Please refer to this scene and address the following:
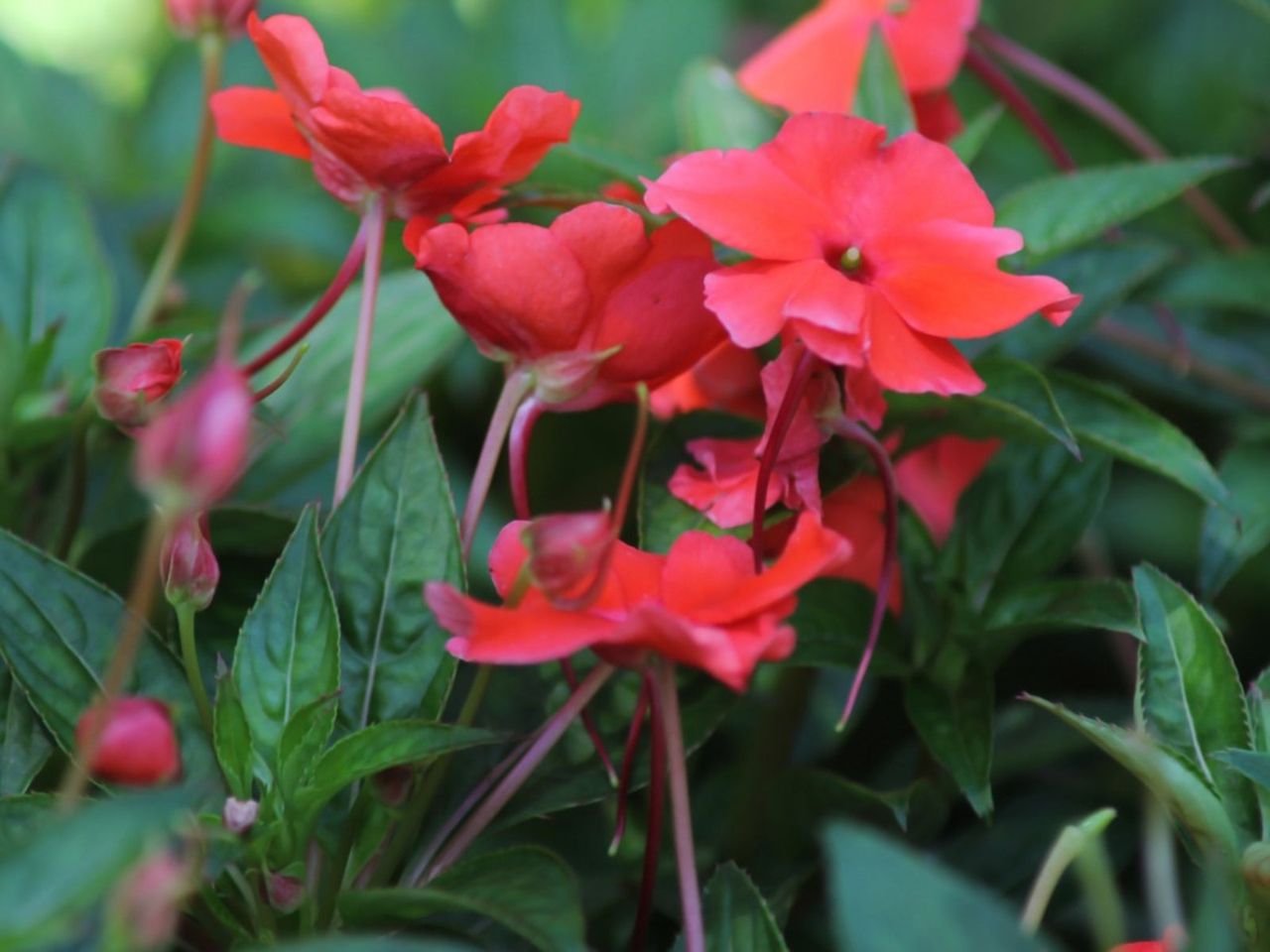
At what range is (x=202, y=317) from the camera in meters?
0.92

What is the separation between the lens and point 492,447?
0.62 m

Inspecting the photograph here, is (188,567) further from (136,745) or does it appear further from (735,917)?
(735,917)

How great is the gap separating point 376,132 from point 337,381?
11.9 inches

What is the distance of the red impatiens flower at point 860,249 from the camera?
0.56 meters

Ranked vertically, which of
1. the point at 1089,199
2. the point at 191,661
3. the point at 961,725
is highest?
the point at 1089,199

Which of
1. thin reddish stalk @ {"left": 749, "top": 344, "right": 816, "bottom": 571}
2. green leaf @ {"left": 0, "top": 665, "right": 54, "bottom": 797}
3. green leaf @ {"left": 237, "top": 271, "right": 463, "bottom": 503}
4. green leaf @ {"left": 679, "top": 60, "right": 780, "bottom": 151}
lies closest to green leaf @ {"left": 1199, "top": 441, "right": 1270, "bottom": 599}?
thin reddish stalk @ {"left": 749, "top": 344, "right": 816, "bottom": 571}

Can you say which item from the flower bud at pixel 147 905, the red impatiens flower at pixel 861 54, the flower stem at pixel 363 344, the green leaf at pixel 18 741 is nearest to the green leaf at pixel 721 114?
the red impatiens flower at pixel 861 54

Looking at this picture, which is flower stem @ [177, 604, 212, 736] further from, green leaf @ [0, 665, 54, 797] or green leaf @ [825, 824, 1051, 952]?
green leaf @ [825, 824, 1051, 952]

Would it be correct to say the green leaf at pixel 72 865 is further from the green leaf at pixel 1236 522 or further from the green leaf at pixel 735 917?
the green leaf at pixel 1236 522

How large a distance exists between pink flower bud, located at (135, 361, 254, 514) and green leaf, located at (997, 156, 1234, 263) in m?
0.51

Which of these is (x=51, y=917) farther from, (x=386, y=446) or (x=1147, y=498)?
(x=1147, y=498)

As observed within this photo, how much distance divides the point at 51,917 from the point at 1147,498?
3.33ft

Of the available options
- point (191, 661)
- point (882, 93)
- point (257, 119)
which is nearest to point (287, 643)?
point (191, 661)

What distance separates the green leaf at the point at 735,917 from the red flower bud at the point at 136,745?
24cm
